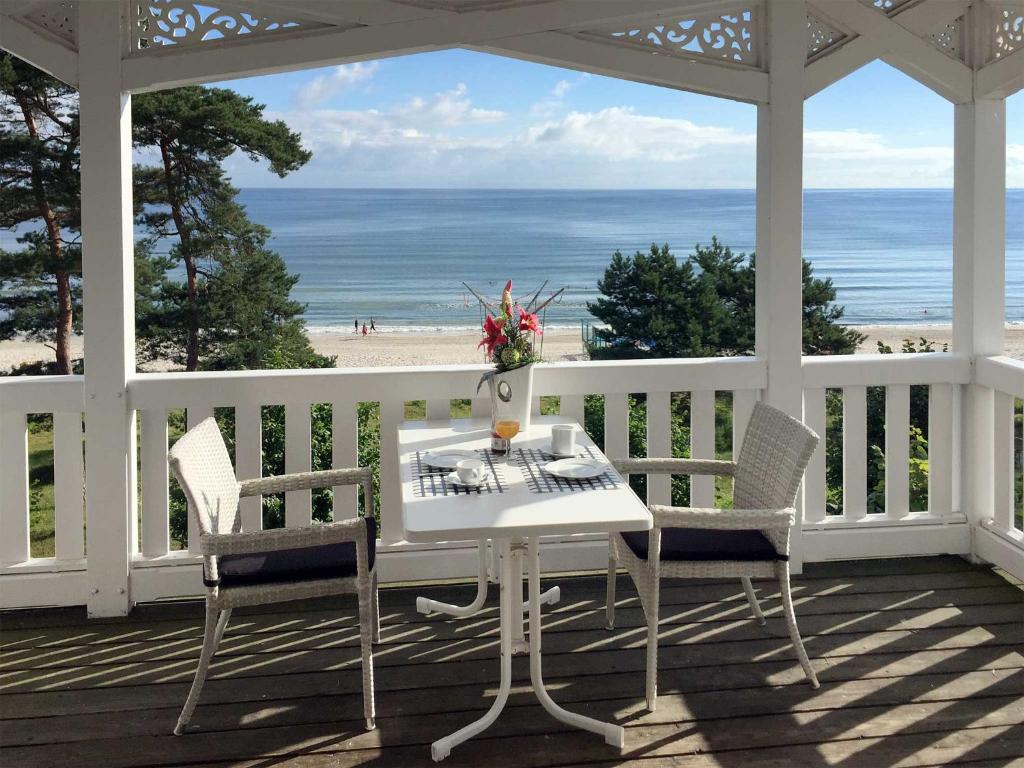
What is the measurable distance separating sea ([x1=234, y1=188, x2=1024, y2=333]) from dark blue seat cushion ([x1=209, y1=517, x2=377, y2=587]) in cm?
1739

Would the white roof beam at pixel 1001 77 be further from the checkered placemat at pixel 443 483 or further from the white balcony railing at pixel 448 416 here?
the checkered placemat at pixel 443 483

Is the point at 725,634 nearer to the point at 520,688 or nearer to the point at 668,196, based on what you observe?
the point at 520,688

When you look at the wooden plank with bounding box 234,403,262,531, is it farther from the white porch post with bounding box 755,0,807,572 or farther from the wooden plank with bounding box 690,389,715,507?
the white porch post with bounding box 755,0,807,572

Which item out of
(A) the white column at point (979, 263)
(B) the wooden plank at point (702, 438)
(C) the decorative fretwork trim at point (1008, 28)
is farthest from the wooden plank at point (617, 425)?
(C) the decorative fretwork trim at point (1008, 28)

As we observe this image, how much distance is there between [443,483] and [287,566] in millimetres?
478

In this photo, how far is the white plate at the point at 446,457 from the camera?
3057 mm

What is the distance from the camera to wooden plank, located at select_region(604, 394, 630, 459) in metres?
4.02

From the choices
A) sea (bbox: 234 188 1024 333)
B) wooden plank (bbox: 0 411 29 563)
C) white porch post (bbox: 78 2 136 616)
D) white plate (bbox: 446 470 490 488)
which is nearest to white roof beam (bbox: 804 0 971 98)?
white plate (bbox: 446 470 490 488)

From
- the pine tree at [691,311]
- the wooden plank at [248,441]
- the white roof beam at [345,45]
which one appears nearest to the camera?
the white roof beam at [345,45]

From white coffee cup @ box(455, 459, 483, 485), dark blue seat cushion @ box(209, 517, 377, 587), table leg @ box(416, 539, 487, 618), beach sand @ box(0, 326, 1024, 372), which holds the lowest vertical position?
table leg @ box(416, 539, 487, 618)

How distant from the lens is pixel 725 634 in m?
3.44

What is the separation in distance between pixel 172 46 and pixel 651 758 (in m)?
2.79

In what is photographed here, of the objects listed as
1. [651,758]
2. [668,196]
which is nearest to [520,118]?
[668,196]

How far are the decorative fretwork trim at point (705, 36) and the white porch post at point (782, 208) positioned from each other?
67mm
